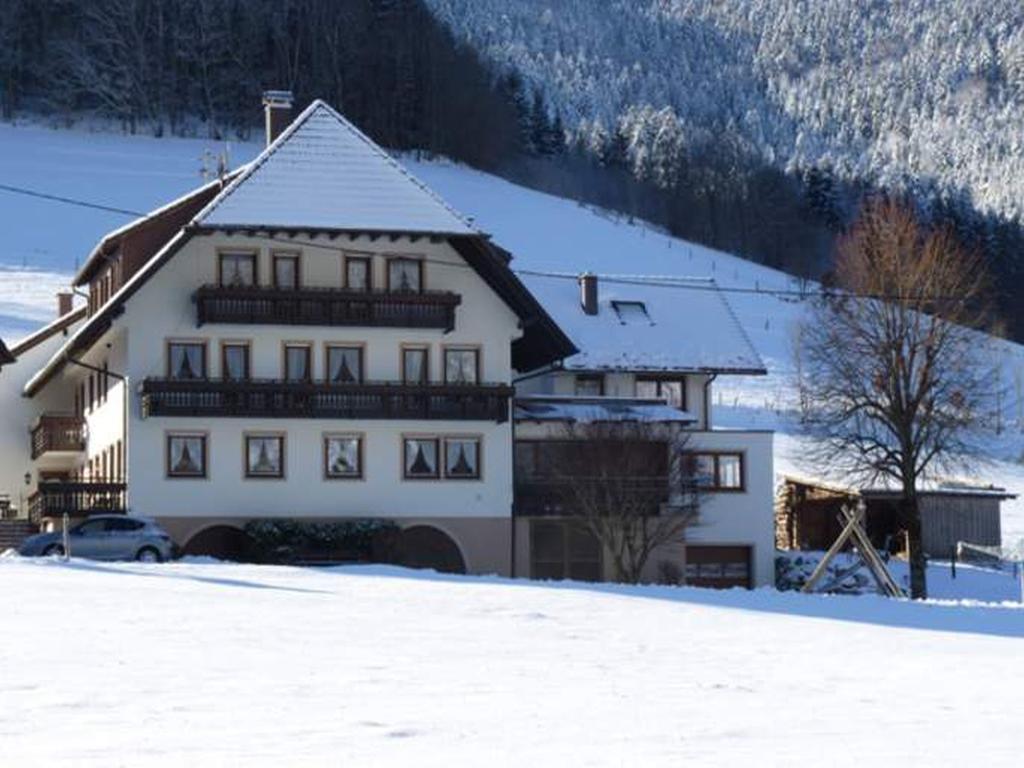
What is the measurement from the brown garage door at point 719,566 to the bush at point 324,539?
946cm

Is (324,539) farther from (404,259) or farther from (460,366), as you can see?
(404,259)

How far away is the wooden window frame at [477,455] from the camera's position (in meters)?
56.9

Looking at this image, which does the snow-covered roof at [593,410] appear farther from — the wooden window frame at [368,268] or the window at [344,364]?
the wooden window frame at [368,268]

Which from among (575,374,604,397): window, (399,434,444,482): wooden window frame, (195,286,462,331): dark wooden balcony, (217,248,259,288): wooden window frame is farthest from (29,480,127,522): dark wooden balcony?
(575,374,604,397): window

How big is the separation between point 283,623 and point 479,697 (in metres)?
8.55

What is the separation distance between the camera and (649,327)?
63.2 meters

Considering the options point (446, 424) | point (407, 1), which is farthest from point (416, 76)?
point (446, 424)

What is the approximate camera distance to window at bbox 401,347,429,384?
57.1 m

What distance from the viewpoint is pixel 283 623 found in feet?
93.7

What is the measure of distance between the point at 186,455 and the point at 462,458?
23.9 feet

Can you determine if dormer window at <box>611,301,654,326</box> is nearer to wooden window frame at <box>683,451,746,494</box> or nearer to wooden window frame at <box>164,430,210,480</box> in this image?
wooden window frame at <box>683,451,746,494</box>

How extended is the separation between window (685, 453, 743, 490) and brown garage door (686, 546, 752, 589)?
1769 mm

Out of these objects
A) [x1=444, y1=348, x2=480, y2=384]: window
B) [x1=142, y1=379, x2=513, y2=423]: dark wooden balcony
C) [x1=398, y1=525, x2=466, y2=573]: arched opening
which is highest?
[x1=444, y1=348, x2=480, y2=384]: window

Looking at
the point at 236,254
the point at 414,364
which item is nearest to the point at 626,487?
the point at 414,364
